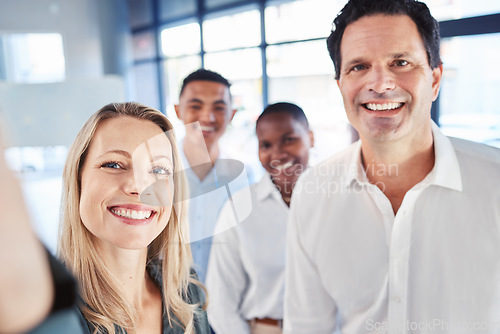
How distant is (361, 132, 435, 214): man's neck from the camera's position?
0.92 metres

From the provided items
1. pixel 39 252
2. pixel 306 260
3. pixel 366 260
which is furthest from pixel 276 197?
pixel 39 252

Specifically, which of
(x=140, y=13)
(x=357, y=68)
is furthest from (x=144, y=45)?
(x=357, y=68)

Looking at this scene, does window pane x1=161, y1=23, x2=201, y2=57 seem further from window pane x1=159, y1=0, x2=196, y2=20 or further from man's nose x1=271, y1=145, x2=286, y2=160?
man's nose x1=271, y1=145, x2=286, y2=160

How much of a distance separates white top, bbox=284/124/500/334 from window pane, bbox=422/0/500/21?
61cm

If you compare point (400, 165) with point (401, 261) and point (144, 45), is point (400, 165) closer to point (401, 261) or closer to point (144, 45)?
point (401, 261)

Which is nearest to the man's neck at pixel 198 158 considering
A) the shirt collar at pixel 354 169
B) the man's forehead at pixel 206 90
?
the man's forehead at pixel 206 90

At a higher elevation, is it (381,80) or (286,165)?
(381,80)

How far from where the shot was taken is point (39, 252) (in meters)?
0.17

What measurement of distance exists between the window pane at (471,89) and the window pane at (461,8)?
0.30 feet

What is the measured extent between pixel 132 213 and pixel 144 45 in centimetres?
276

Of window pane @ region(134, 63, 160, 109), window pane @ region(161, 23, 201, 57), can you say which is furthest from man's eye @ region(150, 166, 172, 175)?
window pane @ region(134, 63, 160, 109)

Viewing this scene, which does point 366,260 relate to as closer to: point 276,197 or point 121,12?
point 276,197

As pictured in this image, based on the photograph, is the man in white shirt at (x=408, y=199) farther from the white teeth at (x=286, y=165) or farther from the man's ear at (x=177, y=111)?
the man's ear at (x=177, y=111)

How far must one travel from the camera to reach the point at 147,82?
11.1ft
